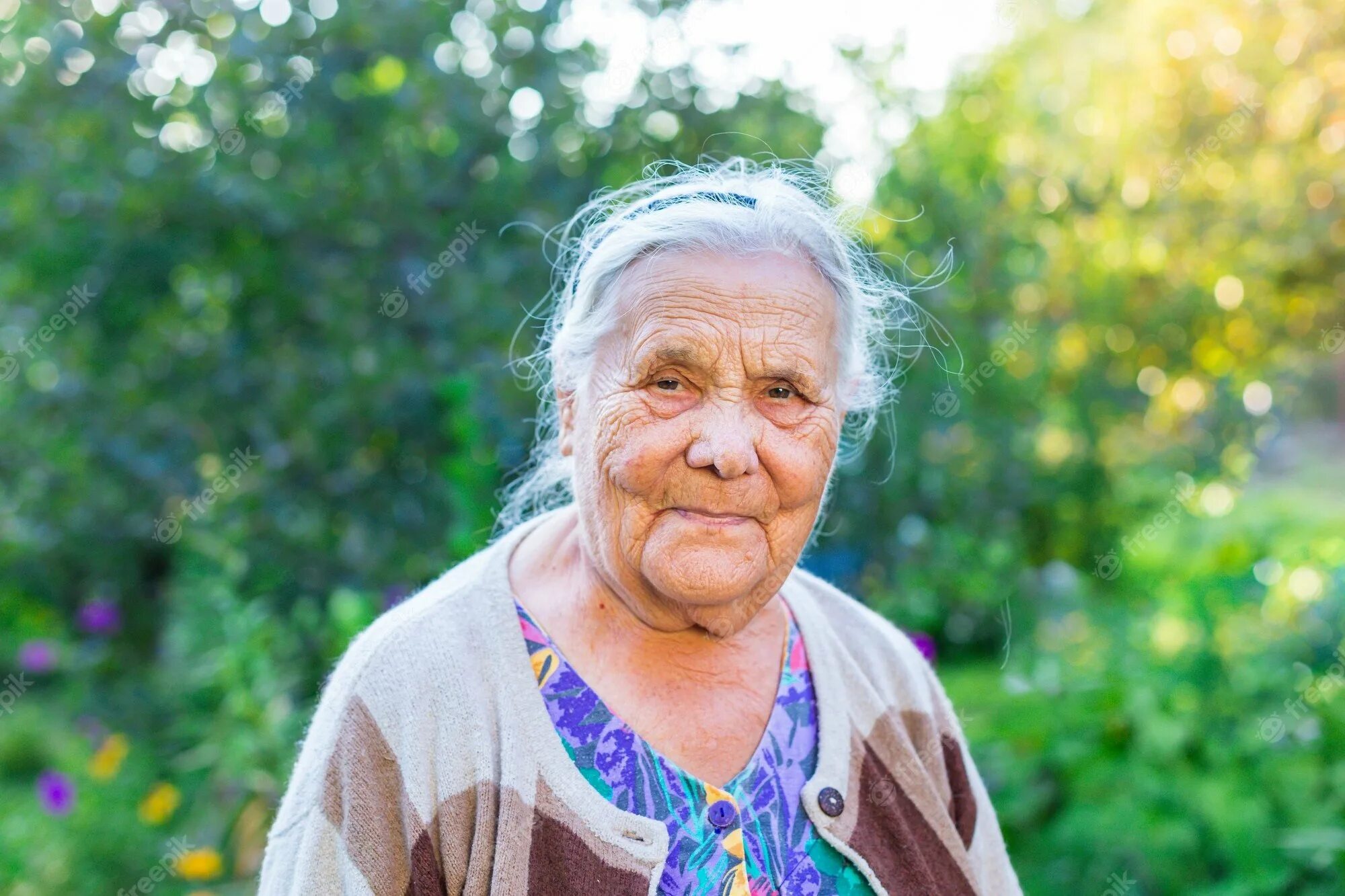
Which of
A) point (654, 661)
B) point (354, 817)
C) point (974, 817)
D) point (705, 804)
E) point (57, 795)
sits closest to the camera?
point (354, 817)

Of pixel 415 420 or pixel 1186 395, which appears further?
pixel 1186 395

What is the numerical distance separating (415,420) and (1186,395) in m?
3.16

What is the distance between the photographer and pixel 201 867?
3172 millimetres

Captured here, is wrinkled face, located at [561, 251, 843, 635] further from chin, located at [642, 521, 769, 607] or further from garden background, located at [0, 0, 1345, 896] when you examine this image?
garden background, located at [0, 0, 1345, 896]

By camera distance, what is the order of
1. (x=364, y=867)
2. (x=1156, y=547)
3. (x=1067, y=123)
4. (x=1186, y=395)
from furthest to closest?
(x=1067, y=123) < (x=1156, y=547) < (x=1186, y=395) < (x=364, y=867)

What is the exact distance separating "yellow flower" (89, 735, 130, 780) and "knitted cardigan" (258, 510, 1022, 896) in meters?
2.39

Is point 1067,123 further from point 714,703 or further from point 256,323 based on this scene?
point 714,703

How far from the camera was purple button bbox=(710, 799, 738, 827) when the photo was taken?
160cm

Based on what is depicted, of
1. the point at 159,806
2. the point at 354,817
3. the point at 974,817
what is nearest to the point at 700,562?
the point at 354,817

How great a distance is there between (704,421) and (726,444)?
49mm

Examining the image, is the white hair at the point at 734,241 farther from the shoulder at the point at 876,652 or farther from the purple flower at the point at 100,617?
the purple flower at the point at 100,617

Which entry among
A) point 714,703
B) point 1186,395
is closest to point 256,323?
point 714,703

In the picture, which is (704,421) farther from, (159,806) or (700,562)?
(159,806)

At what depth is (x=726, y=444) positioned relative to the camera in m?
1.55
